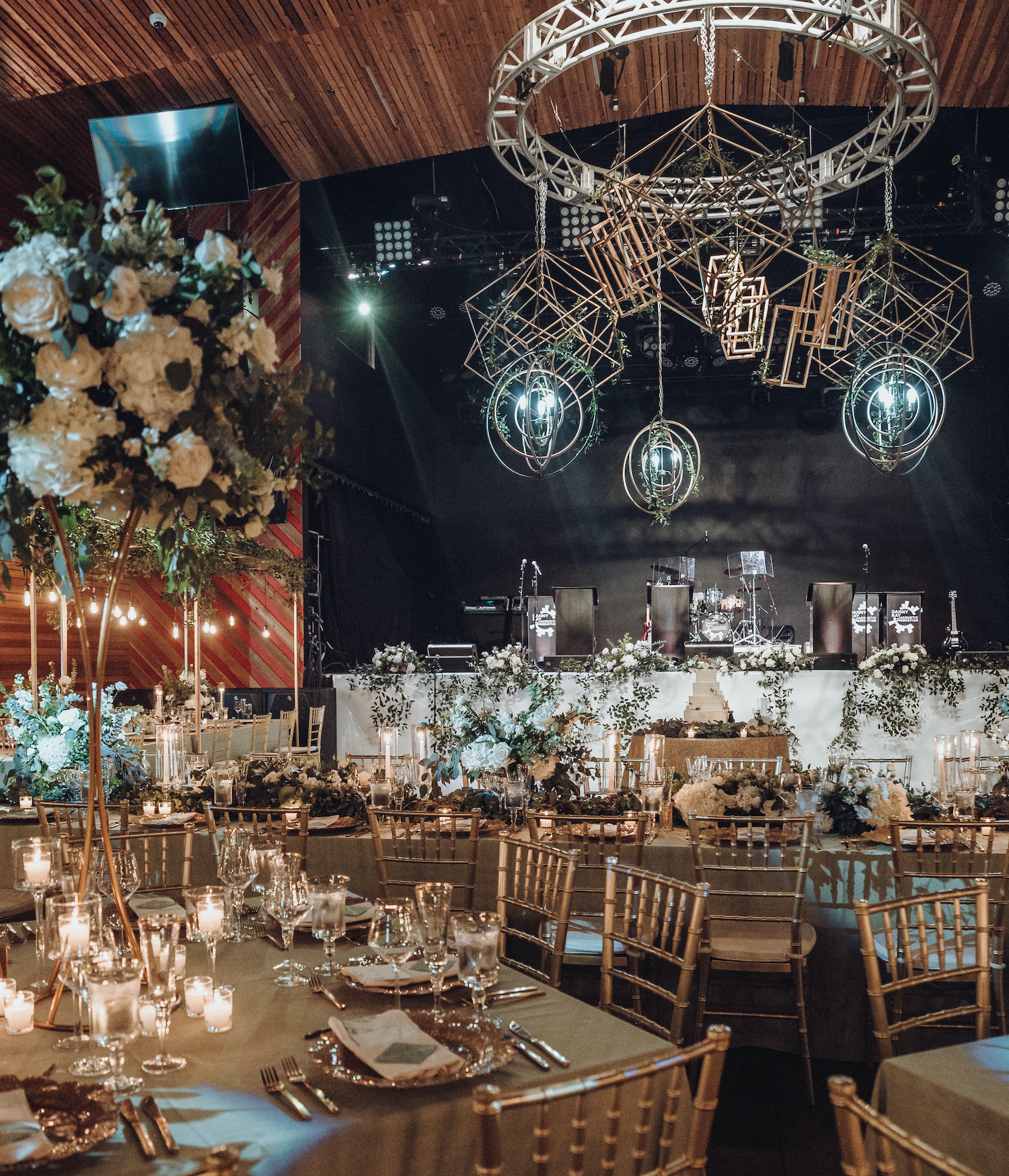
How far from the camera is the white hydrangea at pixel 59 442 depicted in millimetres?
1810

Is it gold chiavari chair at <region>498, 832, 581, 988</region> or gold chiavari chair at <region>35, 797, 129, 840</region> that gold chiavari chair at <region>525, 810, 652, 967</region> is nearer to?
gold chiavari chair at <region>498, 832, 581, 988</region>

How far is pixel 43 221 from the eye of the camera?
1890 mm

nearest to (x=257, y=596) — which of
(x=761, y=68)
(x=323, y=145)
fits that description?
(x=323, y=145)

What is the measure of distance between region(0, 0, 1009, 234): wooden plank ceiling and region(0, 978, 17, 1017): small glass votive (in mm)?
7007

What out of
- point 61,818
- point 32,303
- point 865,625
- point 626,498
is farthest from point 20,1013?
point 626,498

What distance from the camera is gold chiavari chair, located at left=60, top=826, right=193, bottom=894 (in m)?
3.30

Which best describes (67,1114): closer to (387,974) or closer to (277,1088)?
(277,1088)

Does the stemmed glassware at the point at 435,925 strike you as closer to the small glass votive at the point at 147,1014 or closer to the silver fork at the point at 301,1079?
the silver fork at the point at 301,1079

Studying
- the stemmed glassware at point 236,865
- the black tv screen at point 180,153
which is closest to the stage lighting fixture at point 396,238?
the black tv screen at point 180,153

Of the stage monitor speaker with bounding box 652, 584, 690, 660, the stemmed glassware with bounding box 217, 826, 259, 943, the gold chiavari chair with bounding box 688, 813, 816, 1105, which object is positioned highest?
the stage monitor speaker with bounding box 652, 584, 690, 660

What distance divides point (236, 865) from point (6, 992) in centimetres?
65

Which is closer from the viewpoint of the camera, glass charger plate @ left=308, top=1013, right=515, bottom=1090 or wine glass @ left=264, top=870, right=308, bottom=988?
glass charger plate @ left=308, top=1013, right=515, bottom=1090

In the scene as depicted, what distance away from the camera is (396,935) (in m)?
2.09

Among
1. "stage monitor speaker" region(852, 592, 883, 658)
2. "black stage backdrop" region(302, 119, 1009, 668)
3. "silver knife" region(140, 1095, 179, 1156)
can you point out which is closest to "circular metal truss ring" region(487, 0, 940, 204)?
"silver knife" region(140, 1095, 179, 1156)
